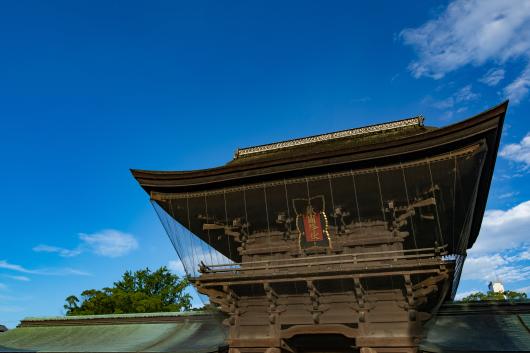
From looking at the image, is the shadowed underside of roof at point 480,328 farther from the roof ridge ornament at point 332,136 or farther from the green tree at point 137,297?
the green tree at point 137,297

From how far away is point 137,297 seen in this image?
125ft

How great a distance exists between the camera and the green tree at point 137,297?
3731cm

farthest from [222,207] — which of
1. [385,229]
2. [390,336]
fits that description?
[390,336]

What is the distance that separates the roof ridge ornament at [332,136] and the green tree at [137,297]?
1072 inches

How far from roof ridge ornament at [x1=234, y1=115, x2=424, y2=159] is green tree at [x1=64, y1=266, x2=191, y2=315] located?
1072 inches

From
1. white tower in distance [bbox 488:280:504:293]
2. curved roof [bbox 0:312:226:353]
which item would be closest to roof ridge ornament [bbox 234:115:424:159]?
curved roof [bbox 0:312:226:353]

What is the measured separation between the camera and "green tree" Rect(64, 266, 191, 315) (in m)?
37.3

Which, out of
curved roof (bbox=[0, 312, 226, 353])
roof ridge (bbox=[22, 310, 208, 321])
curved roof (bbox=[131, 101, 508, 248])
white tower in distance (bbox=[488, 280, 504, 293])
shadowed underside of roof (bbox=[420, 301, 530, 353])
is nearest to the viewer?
shadowed underside of roof (bbox=[420, 301, 530, 353])

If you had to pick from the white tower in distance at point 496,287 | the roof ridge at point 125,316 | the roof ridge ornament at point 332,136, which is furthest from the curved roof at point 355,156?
the white tower in distance at point 496,287

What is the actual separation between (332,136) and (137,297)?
3136 centimetres

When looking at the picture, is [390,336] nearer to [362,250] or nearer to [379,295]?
[379,295]

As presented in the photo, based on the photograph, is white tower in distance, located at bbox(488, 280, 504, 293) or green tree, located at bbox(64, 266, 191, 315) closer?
green tree, located at bbox(64, 266, 191, 315)

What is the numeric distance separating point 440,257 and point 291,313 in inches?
198

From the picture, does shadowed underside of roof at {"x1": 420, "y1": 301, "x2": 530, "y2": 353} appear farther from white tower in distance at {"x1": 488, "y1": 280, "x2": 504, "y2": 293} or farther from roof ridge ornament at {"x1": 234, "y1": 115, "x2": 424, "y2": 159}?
white tower in distance at {"x1": 488, "y1": 280, "x2": 504, "y2": 293}
